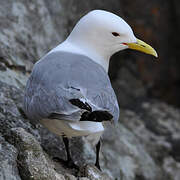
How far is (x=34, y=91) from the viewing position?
2.60 meters

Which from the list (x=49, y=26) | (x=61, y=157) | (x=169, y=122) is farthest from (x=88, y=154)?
(x=169, y=122)

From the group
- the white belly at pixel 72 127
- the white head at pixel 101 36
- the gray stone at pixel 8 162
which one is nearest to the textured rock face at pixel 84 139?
the gray stone at pixel 8 162

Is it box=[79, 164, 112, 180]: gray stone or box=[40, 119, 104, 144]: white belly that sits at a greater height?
box=[40, 119, 104, 144]: white belly

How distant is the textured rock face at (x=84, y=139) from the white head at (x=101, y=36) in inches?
24.9

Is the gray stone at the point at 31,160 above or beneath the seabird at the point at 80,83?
beneath

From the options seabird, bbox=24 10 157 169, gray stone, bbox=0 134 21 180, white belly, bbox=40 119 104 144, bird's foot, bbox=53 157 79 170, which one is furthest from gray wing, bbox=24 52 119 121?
bird's foot, bbox=53 157 79 170

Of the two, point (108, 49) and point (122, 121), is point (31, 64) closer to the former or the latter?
point (108, 49)

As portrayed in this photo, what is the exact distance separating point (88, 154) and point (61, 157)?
31cm

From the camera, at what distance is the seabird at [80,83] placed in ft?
7.63

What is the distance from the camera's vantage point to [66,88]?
7.90 ft

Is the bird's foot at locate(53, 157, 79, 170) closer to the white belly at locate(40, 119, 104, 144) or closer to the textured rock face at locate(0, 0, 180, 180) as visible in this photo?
the textured rock face at locate(0, 0, 180, 180)

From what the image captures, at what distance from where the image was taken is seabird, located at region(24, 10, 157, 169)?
7.63 ft

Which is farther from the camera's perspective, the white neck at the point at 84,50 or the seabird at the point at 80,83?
the white neck at the point at 84,50

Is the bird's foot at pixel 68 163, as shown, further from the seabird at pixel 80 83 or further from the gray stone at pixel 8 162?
the gray stone at pixel 8 162
